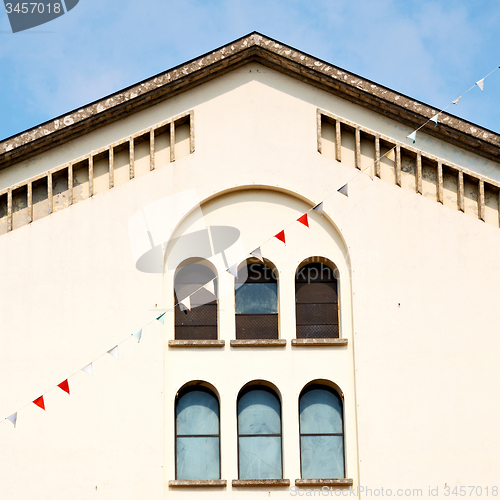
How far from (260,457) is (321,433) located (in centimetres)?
116

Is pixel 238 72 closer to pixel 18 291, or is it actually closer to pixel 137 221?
pixel 137 221

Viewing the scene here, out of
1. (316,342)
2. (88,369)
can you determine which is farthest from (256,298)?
(88,369)

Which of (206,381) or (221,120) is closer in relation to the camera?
(206,381)

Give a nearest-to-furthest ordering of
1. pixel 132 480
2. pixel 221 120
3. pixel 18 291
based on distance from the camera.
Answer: pixel 132 480
pixel 18 291
pixel 221 120

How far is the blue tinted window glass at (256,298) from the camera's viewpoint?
63.0 feet

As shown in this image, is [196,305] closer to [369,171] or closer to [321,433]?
[321,433]

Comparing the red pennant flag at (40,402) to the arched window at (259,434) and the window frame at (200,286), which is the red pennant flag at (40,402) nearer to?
the window frame at (200,286)

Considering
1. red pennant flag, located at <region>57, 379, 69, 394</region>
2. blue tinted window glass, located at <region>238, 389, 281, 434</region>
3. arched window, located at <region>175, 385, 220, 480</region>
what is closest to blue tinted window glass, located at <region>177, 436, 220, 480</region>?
arched window, located at <region>175, 385, 220, 480</region>

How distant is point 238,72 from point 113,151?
303cm

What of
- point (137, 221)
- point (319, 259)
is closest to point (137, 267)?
point (137, 221)

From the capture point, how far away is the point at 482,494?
17359 millimetres

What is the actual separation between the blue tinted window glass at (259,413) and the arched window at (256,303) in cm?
112

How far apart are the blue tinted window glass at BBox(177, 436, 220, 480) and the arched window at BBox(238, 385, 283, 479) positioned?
44 cm

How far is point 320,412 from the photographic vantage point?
18.4m
